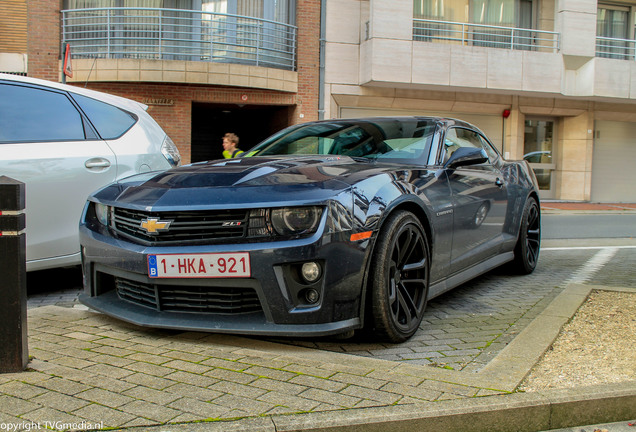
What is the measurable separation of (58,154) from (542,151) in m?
20.3

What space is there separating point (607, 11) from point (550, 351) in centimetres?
2229

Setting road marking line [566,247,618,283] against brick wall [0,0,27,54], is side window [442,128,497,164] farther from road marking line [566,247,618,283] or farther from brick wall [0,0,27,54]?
brick wall [0,0,27,54]

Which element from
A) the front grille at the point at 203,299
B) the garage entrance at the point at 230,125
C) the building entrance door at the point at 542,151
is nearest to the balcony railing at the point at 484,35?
the building entrance door at the point at 542,151

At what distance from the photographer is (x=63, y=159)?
479 cm

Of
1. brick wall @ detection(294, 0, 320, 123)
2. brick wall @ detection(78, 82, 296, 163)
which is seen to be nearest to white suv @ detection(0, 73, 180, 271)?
brick wall @ detection(78, 82, 296, 163)

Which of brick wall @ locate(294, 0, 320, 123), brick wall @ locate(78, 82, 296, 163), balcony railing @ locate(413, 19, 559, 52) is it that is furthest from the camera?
balcony railing @ locate(413, 19, 559, 52)

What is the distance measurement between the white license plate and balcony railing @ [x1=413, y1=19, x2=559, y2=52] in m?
17.6

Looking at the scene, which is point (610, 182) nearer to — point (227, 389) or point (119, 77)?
point (119, 77)

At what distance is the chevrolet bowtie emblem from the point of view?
11.0 ft

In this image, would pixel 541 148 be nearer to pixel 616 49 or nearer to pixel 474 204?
pixel 616 49

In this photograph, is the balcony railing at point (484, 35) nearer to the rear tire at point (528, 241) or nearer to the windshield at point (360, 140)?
the rear tire at point (528, 241)

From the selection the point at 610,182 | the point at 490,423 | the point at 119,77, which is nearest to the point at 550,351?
the point at 490,423

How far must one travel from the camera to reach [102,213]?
3.85m

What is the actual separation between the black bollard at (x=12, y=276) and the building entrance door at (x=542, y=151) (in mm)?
20951
